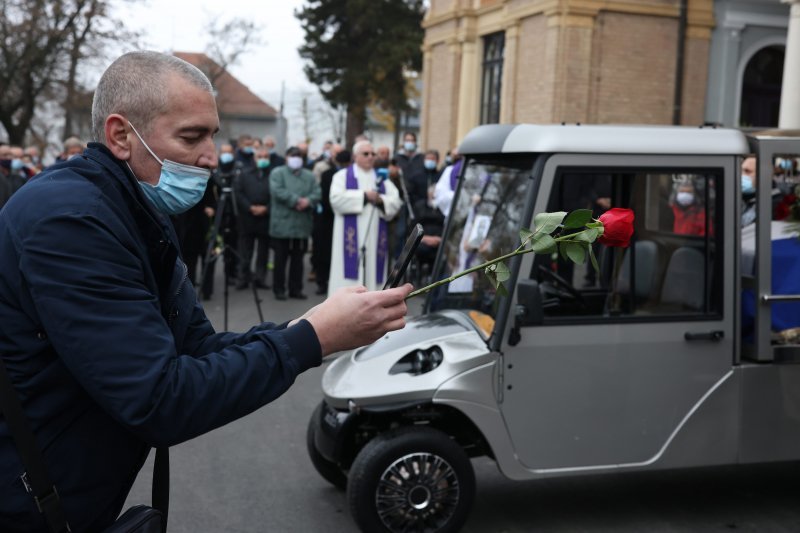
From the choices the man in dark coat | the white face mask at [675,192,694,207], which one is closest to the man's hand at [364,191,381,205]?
the man in dark coat

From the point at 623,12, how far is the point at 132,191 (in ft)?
66.4

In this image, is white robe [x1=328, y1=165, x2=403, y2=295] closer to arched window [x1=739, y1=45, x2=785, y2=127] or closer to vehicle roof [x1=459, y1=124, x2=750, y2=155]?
vehicle roof [x1=459, y1=124, x2=750, y2=155]

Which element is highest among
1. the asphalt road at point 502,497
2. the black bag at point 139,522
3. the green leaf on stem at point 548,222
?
the green leaf on stem at point 548,222

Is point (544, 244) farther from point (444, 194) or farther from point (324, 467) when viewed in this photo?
point (444, 194)

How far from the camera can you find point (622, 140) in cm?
480

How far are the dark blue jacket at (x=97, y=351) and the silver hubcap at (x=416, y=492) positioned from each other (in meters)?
2.69

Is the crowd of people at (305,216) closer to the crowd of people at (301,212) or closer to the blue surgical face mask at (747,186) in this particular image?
the crowd of people at (301,212)

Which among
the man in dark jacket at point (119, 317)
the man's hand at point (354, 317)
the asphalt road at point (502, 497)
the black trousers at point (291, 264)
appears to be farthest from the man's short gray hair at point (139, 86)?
the black trousers at point (291, 264)

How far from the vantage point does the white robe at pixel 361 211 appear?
1172 centimetres

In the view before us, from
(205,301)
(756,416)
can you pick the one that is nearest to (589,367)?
(756,416)

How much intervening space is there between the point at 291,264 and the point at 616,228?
11.6 metres

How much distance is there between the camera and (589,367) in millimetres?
4832

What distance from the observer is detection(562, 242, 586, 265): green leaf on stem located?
7.58ft

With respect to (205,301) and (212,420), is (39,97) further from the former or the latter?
(212,420)
